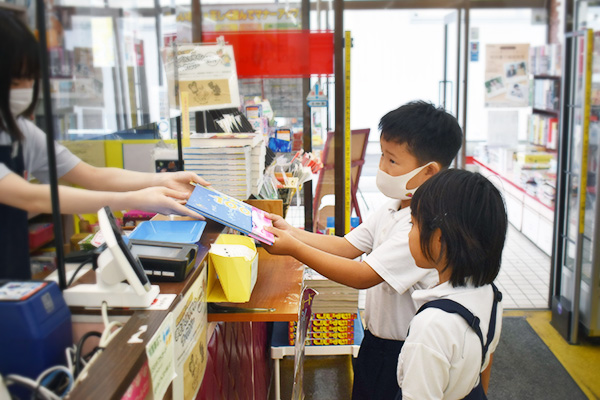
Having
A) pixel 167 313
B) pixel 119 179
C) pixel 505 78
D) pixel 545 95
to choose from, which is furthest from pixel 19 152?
pixel 545 95

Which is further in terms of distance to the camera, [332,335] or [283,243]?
[332,335]

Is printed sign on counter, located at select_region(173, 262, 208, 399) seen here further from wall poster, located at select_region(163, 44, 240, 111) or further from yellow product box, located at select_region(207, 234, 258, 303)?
wall poster, located at select_region(163, 44, 240, 111)

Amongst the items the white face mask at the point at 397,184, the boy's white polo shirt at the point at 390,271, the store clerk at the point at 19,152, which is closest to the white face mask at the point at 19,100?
the store clerk at the point at 19,152

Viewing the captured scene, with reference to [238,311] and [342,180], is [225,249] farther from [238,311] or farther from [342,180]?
[342,180]

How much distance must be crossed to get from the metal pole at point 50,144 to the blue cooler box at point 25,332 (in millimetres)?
149

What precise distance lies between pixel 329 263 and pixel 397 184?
1.26 feet

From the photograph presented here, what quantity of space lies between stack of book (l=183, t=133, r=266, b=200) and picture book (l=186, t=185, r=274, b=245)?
21.3 inches

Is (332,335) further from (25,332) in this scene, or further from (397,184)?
(25,332)

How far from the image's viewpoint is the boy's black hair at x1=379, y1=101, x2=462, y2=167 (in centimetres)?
195

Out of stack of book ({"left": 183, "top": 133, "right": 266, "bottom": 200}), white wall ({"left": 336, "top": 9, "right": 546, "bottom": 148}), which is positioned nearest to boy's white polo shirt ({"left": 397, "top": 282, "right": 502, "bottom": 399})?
stack of book ({"left": 183, "top": 133, "right": 266, "bottom": 200})

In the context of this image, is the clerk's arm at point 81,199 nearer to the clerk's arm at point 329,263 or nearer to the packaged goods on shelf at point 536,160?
the clerk's arm at point 329,263

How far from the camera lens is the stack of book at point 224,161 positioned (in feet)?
8.12

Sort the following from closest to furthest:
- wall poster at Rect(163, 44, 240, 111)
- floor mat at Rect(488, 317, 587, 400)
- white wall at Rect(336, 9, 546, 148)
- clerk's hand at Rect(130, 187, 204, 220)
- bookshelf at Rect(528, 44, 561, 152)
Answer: clerk's hand at Rect(130, 187, 204, 220), wall poster at Rect(163, 44, 240, 111), floor mat at Rect(488, 317, 587, 400), white wall at Rect(336, 9, 546, 148), bookshelf at Rect(528, 44, 561, 152)

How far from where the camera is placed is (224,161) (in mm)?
2492
